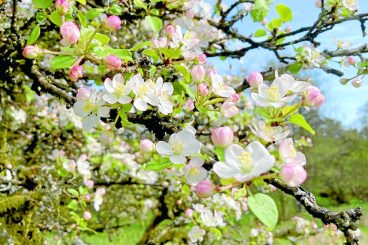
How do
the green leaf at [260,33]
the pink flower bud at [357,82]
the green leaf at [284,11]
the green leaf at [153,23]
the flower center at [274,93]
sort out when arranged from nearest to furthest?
the flower center at [274,93] < the green leaf at [153,23] < the pink flower bud at [357,82] < the green leaf at [284,11] < the green leaf at [260,33]

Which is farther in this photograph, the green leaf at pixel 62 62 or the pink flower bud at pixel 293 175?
the green leaf at pixel 62 62

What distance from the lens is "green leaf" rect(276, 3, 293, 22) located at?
2513mm

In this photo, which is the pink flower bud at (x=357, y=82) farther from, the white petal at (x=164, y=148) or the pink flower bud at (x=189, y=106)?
the white petal at (x=164, y=148)

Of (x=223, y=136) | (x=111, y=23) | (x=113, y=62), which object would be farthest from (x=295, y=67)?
(x=223, y=136)

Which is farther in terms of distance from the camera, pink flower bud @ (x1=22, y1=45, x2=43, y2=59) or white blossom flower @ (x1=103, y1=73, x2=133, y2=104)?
pink flower bud @ (x1=22, y1=45, x2=43, y2=59)

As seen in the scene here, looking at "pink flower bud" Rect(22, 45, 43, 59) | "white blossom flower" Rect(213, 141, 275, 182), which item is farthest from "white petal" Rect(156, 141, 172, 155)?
"pink flower bud" Rect(22, 45, 43, 59)

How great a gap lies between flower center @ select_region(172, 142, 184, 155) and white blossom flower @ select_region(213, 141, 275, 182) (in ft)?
0.65

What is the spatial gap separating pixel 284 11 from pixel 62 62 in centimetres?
151

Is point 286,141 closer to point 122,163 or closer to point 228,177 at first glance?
point 228,177

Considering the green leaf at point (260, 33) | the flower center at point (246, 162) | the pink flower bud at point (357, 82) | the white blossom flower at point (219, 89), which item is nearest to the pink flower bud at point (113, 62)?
the white blossom flower at point (219, 89)

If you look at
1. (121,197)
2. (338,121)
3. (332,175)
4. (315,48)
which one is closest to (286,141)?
(315,48)

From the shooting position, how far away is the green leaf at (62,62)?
130 centimetres

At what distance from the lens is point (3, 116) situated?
3479mm

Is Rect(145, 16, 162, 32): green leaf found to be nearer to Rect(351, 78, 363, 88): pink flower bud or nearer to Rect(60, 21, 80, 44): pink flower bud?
Rect(60, 21, 80, 44): pink flower bud
